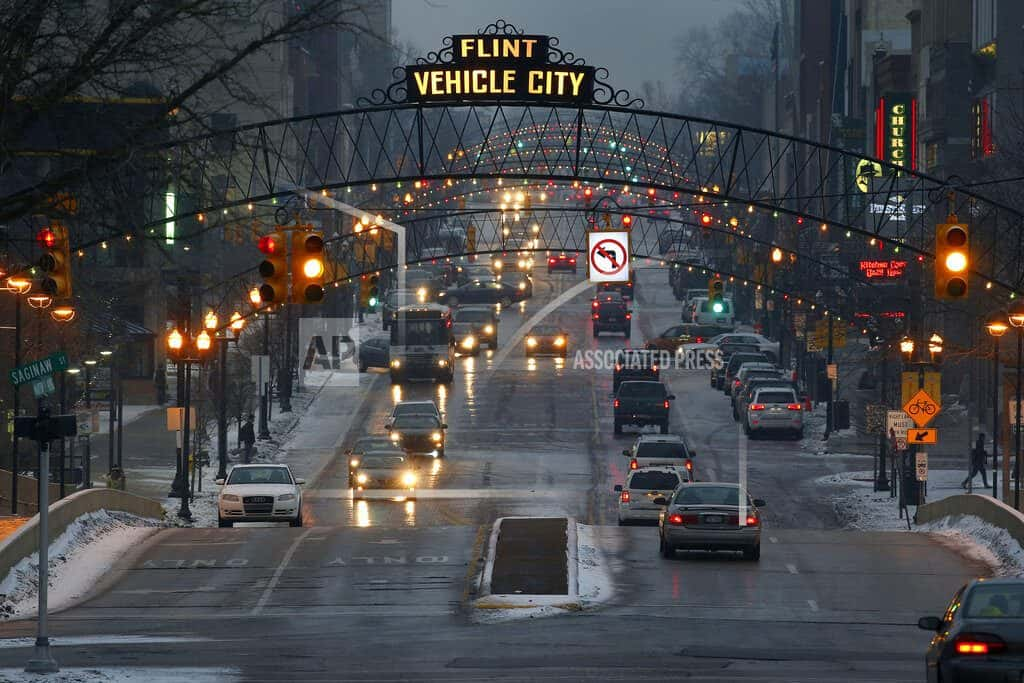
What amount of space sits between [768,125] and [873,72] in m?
83.1

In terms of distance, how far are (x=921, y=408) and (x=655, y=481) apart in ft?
26.3

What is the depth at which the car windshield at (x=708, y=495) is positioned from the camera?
30891 millimetres

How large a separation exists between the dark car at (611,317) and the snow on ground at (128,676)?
74952mm

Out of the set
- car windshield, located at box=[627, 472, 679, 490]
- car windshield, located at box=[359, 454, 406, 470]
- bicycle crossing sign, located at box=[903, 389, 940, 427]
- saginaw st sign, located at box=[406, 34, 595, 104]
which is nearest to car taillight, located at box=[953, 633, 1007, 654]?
saginaw st sign, located at box=[406, 34, 595, 104]

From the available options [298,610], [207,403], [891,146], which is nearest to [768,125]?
[891,146]

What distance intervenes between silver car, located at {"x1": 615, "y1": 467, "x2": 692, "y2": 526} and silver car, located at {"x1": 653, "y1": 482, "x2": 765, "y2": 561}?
7.53 meters

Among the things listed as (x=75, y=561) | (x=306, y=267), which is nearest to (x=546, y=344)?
(x=75, y=561)

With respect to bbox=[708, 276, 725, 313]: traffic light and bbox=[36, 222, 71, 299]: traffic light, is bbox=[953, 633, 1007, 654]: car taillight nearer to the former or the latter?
bbox=[36, 222, 71, 299]: traffic light

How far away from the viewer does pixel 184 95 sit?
15.7 m

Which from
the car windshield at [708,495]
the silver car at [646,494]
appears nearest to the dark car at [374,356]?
the silver car at [646,494]

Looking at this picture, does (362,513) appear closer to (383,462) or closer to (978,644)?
(383,462)

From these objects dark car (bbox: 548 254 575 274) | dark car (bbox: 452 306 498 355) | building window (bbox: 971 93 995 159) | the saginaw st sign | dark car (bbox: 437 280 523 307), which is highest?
building window (bbox: 971 93 995 159)

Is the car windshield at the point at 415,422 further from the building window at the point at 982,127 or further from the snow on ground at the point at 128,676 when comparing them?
the snow on ground at the point at 128,676

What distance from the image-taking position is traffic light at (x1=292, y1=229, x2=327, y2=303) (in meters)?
24.8
